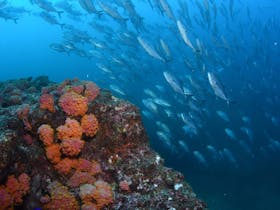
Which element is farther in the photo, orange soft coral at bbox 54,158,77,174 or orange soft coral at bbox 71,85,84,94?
orange soft coral at bbox 71,85,84,94

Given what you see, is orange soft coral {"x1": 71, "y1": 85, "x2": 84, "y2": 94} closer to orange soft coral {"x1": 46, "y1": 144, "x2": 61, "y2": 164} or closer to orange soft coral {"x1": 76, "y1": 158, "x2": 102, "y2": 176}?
orange soft coral {"x1": 46, "y1": 144, "x2": 61, "y2": 164}

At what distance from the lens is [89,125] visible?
414 cm

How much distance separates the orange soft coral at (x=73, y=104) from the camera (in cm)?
417

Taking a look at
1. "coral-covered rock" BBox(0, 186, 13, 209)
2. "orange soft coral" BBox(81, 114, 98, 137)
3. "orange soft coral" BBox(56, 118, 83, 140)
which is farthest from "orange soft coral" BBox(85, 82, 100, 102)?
"coral-covered rock" BBox(0, 186, 13, 209)

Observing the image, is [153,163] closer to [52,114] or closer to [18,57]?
[52,114]

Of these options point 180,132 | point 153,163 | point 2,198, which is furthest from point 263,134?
point 2,198

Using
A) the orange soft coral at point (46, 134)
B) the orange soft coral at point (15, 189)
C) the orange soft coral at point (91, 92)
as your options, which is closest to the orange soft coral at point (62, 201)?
the orange soft coral at point (15, 189)

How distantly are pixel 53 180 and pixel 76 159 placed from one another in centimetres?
38

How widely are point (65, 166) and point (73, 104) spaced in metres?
0.79

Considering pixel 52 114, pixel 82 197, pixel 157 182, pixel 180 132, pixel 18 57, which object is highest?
pixel 52 114

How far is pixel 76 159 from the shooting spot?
412cm

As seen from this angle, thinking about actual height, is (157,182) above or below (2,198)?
below

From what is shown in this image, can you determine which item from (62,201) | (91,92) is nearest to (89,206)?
(62,201)

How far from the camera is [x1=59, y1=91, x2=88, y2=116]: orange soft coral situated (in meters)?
4.17
